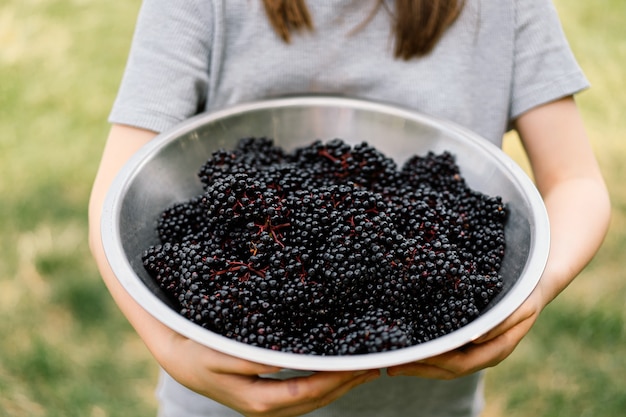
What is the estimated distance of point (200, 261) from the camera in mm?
794

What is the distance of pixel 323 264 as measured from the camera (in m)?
0.78

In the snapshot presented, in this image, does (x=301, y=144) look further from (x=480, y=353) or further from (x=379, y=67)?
(x=480, y=353)

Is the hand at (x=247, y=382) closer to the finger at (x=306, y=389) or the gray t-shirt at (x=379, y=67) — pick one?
the finger at (x=306, y=389)

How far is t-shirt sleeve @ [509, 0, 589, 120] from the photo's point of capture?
1.14m

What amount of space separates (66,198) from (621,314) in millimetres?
2306

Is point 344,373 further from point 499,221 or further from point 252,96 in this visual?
point 252,96

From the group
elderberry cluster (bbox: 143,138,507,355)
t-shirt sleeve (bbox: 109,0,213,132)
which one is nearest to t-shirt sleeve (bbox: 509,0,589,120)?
elderberry cluster (bbox: 143,138,507,355)

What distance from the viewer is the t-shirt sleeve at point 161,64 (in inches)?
42.2

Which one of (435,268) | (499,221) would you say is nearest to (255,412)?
(435,268)

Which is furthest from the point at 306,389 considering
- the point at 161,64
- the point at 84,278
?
the point at 84,278

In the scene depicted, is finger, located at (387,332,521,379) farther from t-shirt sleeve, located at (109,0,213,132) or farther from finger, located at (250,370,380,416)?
t-shirt sleeve, located at (109,0,213,132)

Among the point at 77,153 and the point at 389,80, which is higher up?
the point at 389,80

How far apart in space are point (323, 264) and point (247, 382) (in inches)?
7.5

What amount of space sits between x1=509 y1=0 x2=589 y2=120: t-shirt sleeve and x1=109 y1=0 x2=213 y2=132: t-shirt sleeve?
63cm
